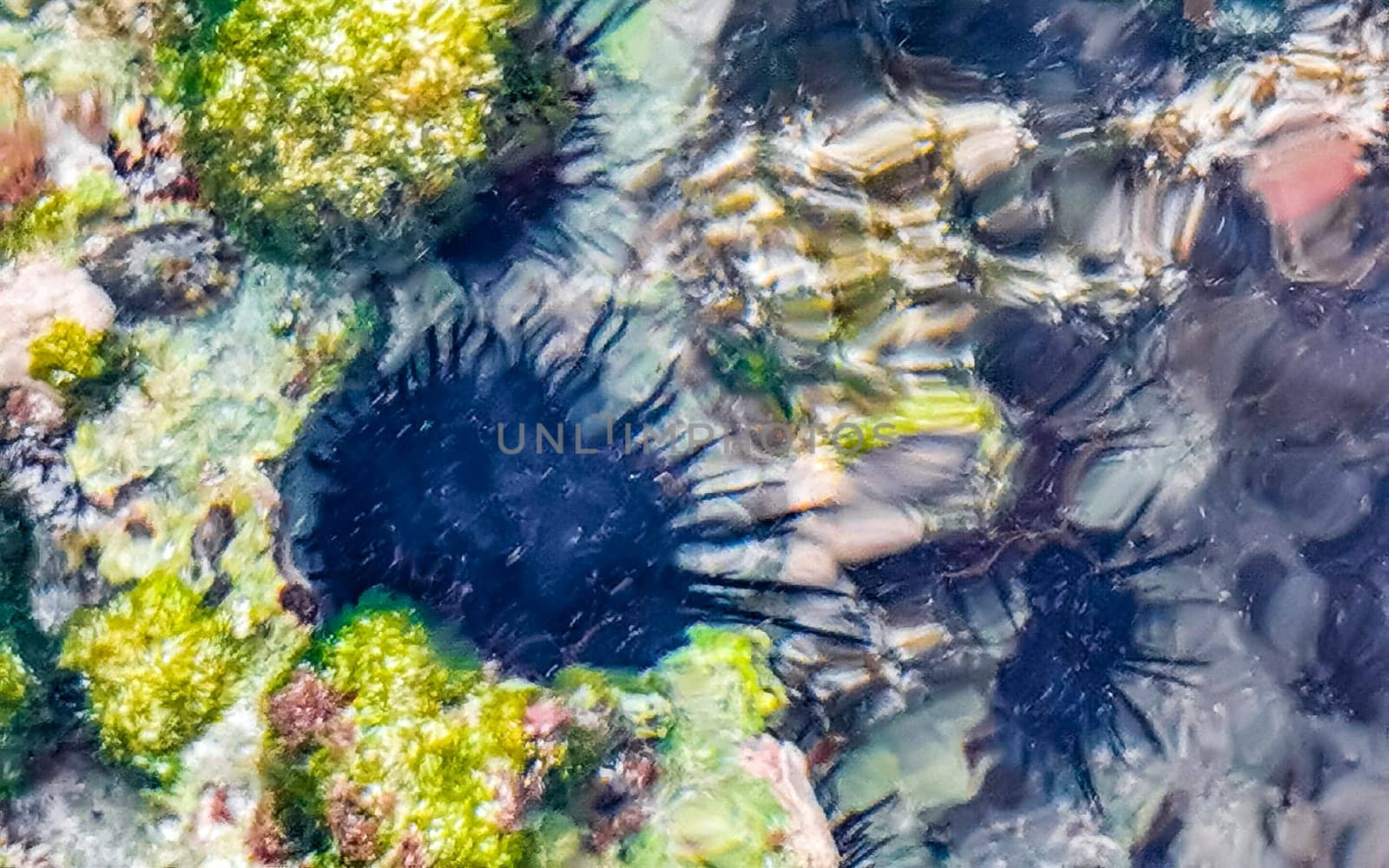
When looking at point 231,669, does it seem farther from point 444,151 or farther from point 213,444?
point 444,151

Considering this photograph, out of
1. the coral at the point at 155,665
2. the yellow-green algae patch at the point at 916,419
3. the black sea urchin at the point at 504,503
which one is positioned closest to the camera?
the coral at the point at 155,665

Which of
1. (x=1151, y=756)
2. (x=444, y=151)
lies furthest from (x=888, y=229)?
(x=1151, y=756)

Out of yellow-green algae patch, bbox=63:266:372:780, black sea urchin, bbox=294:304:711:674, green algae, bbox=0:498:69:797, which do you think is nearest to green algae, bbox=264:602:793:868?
black sea urchin, bbox=294:304:711:674

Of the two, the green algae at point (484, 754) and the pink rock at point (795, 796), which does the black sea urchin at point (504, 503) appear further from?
the pink rock at point (795, 796)

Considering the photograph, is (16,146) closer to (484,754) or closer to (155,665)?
(155,665)

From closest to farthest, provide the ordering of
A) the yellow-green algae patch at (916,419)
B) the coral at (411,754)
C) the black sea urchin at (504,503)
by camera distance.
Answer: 1. the coral at (411,754)
2. the black sea urchin at (504,503)
3. the yellow-green algae patch at (916,419)

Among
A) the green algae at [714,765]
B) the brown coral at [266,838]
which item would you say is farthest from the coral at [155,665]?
the green algae at [714,765]

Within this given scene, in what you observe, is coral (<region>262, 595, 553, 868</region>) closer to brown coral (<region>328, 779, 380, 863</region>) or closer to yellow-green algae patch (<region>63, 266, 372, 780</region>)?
brown coral (<region>328, 779, 380, 863</region>)
